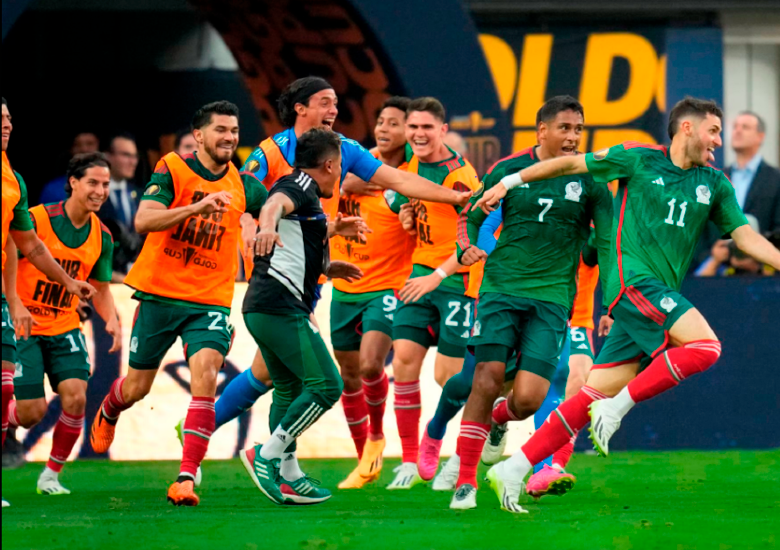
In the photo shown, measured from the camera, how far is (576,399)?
7109mm

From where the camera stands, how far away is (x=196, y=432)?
7840mm

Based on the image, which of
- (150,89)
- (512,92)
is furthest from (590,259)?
(150,89)

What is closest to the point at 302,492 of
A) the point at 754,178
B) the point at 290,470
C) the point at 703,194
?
the point at 290,470

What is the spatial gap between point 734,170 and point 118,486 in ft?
23.3

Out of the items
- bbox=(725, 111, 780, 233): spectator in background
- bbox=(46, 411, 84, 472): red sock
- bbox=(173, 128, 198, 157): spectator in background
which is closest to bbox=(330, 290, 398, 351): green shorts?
bbox=(46, 411, 84, 472): red sock

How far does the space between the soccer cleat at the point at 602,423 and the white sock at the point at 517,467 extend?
0.41m

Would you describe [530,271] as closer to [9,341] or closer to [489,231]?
[489,231]

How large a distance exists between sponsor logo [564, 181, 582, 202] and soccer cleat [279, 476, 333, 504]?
2.18 m

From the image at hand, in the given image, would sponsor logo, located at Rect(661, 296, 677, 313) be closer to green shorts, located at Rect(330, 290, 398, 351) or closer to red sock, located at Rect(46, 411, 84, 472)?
green shorts, located at Rect(330, 290, 398, 351)

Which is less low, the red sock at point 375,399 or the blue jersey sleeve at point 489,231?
the blue jersey sleeve at point 489,231

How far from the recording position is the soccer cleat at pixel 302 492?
7.70 meters

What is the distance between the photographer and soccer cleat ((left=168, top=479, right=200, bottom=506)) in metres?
7.66

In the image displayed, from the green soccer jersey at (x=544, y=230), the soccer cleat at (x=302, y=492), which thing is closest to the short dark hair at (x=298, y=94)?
the green soccer jersey at (x=544, y=230)

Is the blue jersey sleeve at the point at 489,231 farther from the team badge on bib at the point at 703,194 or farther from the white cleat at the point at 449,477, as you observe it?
the white cleat at the point at 449,477
